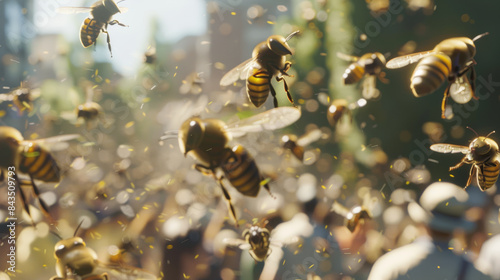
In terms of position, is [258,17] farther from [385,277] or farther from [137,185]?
[385,277]

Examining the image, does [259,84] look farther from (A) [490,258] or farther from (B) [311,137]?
(A) [490,258]

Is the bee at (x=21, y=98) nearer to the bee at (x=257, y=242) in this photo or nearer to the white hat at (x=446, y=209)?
the bee at (x=257, y=242)

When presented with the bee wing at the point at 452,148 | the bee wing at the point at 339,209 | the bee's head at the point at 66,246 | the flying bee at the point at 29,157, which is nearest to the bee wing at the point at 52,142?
the flying bee at the point at 29,157

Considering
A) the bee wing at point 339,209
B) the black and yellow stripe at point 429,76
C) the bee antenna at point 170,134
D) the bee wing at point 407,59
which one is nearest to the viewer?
the black and yellow stripe at point 429,76

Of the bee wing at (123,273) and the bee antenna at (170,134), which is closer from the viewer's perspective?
the bee wing at (123,273)

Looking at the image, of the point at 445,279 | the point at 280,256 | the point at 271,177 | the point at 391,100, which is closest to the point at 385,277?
the point at 445,279

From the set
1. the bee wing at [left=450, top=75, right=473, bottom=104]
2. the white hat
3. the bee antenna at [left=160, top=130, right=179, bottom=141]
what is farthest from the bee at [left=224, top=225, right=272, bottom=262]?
the bee wing at [left=450, top=75, right=473, bottom=104]
